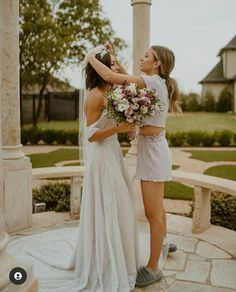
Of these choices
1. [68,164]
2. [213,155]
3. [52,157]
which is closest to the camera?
[68,164]

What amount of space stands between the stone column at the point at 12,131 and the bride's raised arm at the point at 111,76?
1.89m

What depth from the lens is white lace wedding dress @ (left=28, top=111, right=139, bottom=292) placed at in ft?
11.7

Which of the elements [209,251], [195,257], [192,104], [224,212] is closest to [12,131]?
[195,257]

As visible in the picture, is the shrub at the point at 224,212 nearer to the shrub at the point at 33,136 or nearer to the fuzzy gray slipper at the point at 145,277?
the fuzzy gray slipper at the point at 145,277

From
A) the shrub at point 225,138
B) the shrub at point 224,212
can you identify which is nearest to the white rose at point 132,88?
the shrub at point 224,212

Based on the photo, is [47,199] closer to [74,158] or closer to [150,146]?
[150,146]

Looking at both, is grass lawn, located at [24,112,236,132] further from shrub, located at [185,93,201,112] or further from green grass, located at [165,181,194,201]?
green grass, located at [165,181,194,201]

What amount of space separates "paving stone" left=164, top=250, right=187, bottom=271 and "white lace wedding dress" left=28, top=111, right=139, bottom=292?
60 cm

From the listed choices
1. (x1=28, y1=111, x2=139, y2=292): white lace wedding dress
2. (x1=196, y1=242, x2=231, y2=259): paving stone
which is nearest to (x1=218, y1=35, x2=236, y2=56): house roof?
(x1=196, y1=242, x2=231, y2=259): paving stone

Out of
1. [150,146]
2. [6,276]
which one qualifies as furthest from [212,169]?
[6,276]

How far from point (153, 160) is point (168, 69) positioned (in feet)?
2.70

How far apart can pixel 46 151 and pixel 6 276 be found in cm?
1333

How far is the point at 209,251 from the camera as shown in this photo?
464cm

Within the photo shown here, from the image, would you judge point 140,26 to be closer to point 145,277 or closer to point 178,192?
point 145,277
